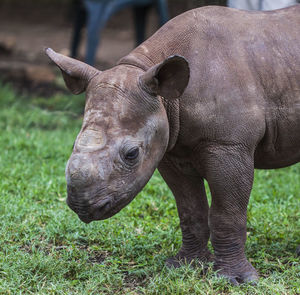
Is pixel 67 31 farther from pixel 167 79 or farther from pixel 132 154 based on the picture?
pixel 132 154

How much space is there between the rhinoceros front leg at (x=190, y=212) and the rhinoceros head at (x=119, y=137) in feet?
2.25

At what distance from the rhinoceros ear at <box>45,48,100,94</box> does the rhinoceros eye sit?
613 millimetres

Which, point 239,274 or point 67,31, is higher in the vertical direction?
point 239,274

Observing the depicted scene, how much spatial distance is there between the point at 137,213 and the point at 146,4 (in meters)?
6.29

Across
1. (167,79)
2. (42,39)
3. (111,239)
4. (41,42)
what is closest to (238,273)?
(111,239)

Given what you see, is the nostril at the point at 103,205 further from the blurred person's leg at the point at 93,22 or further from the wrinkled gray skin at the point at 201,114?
the blurred person's leg at the point at 93,22

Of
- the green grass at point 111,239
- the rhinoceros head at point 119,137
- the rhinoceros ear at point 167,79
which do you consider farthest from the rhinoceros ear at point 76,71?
the green grass at point 111,239

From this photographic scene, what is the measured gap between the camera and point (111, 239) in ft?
17.2

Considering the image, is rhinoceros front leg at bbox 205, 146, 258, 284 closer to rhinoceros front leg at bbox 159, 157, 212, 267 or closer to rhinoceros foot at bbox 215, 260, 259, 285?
rhinoceros foot at bbox 215, 260, 259, 285

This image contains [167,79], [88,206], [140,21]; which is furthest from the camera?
[140,21]

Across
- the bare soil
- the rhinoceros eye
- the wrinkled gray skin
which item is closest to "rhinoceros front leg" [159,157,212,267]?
the wrinkled gray skin

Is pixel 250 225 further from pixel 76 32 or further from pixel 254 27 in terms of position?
pixel 76 32

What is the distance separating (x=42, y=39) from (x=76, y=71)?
11.4 meters

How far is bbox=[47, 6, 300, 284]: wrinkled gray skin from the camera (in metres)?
3.83
